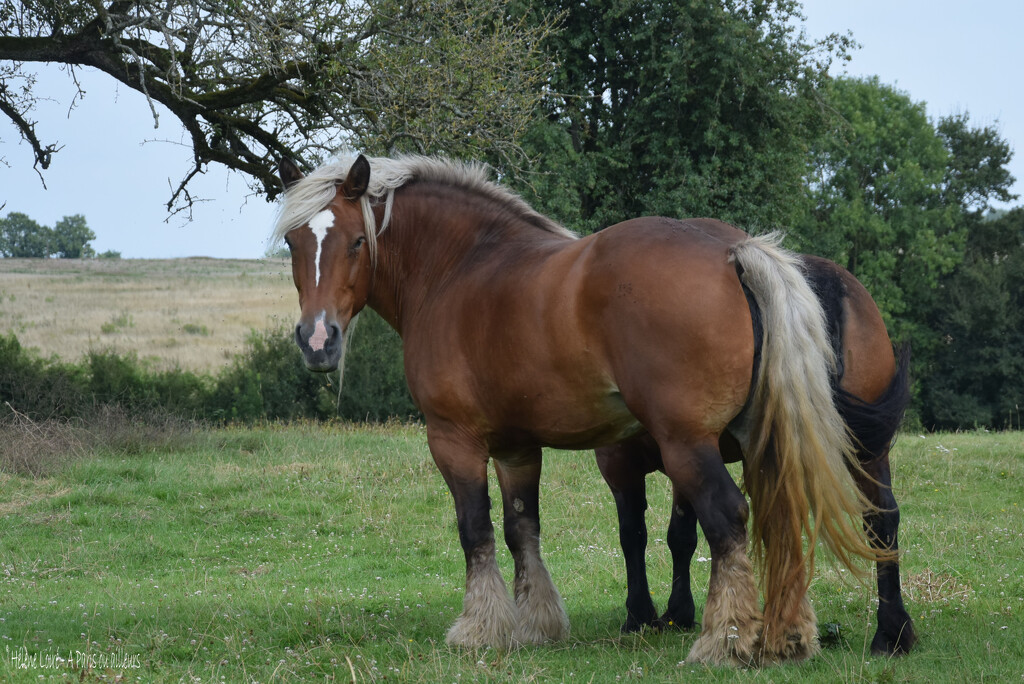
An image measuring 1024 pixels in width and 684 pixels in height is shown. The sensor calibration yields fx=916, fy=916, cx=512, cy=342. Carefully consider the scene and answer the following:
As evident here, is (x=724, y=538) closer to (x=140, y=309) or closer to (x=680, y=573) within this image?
(x=680, y=573)

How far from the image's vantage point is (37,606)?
6.98 meters

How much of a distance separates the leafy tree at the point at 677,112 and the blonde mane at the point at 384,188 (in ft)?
55.6

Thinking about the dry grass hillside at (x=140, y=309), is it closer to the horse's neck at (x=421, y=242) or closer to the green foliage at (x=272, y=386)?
the green foliage at (x=272, y=386)

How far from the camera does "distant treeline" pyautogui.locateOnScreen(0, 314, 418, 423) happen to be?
2156 centimetres

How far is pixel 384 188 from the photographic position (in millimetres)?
5770

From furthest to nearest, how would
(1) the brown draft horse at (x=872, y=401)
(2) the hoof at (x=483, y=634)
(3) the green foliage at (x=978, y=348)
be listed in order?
(3) the green foliage at (x=978, y=348) < (2) the hoof at (x=483, y=634) < (1) the brown draft horse at (x=872, y=401)

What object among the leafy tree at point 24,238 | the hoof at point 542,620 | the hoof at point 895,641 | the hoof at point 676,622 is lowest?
the hoof at point 676,622

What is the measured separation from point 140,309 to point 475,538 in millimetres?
38379

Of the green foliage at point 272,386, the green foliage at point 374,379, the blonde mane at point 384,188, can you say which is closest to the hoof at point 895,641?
the blonde mane at point 384,188

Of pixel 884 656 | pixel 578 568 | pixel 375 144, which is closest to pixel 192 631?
pixel 578 568

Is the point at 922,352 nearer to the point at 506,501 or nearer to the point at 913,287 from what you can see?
the point at 913,287

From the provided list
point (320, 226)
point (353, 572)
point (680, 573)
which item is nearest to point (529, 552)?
point (680, 573)

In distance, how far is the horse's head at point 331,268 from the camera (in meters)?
5.11

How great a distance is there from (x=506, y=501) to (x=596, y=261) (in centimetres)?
186
